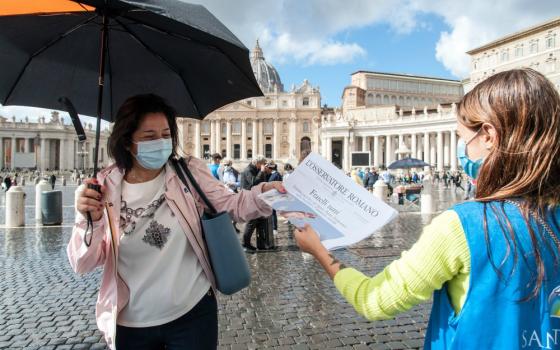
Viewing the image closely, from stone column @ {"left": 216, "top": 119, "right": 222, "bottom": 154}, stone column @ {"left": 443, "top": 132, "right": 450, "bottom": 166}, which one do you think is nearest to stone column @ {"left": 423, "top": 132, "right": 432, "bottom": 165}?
stone column @ {"left": 443, "top": 132, "right": 450, "bottom": 166}

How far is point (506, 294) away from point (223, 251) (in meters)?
1.12

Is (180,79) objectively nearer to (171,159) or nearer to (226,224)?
(171,159)

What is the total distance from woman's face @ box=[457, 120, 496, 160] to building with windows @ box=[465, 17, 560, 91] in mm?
41042

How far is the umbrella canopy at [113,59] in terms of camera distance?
2104 millimetres

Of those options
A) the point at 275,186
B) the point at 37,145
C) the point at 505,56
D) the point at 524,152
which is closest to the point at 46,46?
the point at 275,186

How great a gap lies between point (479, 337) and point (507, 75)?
0.76m

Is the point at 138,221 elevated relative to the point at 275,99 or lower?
lower

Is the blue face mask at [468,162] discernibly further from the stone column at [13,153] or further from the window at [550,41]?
the stone column at [13,153]

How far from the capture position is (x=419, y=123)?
169ft

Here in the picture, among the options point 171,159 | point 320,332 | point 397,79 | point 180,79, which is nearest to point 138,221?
point 171,159

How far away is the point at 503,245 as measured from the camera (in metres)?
1.08

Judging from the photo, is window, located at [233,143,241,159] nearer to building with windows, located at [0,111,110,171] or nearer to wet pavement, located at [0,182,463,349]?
building with windows, located at [0,111,110,171]

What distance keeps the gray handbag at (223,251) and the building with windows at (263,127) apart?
243 feet

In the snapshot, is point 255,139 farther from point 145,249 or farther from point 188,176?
point 145,249
